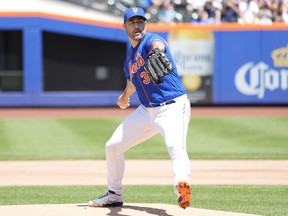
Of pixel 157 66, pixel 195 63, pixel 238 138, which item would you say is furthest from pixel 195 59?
pixel 157 66

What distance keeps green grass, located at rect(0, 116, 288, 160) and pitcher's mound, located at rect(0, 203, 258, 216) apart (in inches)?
177

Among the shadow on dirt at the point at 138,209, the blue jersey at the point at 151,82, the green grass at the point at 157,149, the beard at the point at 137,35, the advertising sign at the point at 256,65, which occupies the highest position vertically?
the advertising sign at the point at 256,65

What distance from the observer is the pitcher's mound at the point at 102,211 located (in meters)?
7.04

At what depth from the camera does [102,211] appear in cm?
726

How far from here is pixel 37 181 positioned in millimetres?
9680

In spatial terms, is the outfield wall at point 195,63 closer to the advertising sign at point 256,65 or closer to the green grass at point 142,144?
the advertising sign at point 256,65

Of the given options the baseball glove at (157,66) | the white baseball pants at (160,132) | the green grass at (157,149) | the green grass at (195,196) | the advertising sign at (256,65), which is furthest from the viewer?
→ the advertising sign at (256,65)

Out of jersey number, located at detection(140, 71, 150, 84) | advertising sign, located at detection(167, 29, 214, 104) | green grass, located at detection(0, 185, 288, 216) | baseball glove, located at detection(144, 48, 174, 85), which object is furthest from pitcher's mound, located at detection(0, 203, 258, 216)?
advertising sign, located at detection(167, 29, 214, 104)

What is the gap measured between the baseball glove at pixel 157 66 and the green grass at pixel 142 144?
5.61 meters

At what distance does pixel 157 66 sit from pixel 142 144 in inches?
290

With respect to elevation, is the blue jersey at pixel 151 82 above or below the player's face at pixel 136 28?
below

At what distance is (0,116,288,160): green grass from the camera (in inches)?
481

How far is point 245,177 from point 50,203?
10.0 feet

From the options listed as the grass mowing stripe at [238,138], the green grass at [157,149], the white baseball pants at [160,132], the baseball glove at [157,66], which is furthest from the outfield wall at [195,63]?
the baseball glove at [157,66]
